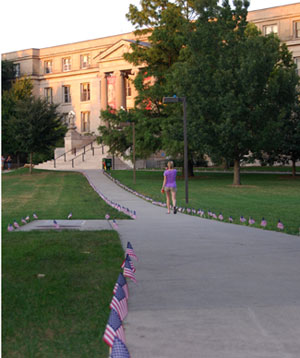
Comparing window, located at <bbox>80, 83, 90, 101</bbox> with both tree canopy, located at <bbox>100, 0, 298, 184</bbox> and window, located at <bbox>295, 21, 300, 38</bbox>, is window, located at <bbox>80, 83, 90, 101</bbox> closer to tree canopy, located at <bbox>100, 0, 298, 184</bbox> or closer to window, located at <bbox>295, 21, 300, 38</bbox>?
window, located at <bbox>295, 21, 300, 38</bbox>

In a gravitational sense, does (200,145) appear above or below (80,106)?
below

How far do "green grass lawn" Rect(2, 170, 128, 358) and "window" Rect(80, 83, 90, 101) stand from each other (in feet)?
238

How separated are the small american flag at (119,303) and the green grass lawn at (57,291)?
18 cm

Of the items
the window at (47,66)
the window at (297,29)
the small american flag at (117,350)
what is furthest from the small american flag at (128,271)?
the window at (47,66)

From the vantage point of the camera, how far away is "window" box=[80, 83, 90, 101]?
273 ft

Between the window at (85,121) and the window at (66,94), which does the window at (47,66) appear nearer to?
the window at (66,94)

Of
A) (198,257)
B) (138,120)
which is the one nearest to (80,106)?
(138,120)

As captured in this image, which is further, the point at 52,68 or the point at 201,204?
the point at 52,68

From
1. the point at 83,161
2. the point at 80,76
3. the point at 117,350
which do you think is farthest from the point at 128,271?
the point at 80,76

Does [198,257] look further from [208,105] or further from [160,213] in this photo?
[208,105]

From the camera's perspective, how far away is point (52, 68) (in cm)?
8656

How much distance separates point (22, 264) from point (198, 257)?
283cm

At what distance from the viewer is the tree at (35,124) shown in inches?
1825

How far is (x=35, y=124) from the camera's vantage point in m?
46.8
